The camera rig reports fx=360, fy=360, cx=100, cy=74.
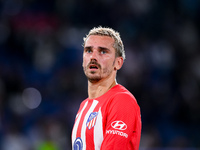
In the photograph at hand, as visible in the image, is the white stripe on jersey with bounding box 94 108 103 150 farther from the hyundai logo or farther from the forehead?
the forehead

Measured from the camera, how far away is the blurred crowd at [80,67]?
27.2 ft

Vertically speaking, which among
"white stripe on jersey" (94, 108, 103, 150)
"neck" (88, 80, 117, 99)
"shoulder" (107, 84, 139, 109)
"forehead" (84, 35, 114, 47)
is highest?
"forehead" (84, 35, 114, 47)

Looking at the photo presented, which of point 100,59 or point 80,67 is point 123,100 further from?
point 80,67

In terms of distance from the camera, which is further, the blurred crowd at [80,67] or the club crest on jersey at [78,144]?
the blurred crowd at [80,67]

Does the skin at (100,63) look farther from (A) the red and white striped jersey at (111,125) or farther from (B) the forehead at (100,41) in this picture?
(A) the red and white striped jersey at (111,125)

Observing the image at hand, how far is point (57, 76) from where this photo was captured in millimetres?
9352

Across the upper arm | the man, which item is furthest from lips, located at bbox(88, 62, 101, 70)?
the upper arm

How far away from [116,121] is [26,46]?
753cm

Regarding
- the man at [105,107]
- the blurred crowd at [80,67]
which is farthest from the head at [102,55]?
the blurred crowd at [80,67]

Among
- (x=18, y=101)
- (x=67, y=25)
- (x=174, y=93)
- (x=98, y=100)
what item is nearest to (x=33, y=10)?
(x=67, y=25)

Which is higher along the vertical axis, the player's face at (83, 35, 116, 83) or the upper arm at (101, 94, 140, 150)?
the player's face at (83, 35, 116, 83)

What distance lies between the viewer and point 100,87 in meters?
3.62

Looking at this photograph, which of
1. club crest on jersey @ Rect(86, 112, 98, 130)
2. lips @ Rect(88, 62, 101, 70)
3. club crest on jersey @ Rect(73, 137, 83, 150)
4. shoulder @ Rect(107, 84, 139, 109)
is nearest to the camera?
shoulder @ Rect(107, 84, 139, 109)

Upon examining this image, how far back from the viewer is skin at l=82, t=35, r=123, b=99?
3.51 metres
